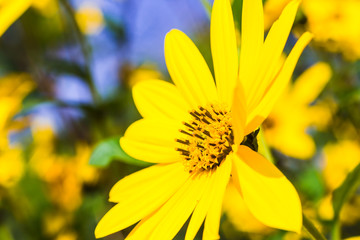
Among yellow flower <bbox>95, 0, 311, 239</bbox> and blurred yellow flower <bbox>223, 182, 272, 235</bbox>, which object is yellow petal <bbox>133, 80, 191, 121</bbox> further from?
blurred yellow flower <bbox>223, 182, 272, 235</bbox>

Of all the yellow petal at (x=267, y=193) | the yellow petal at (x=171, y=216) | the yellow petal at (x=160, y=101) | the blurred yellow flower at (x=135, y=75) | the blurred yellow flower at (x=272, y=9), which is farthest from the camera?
the blurred yellow flower at (x=135, y=75)

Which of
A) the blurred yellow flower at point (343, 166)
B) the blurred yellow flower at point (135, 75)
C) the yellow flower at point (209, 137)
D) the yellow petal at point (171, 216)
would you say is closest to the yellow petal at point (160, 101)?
the yellow flower at point (209, 137)

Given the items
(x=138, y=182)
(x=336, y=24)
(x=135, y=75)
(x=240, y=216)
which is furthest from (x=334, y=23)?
(x=135, y=75)

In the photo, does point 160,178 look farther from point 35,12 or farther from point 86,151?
point 35,12

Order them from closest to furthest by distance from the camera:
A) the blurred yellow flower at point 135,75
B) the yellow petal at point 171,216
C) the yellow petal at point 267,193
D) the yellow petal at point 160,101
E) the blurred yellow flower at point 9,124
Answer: the yellow petal at point 267,193 < the yellow petal at point 171,216 < the yellow petal at point 160,101 < the blurred yellow flower at point 9,124 < the blurred yellow flower at point 135,75

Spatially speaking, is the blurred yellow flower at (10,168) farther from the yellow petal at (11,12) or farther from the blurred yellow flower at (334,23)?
the blurred yellow flower at (334,23)

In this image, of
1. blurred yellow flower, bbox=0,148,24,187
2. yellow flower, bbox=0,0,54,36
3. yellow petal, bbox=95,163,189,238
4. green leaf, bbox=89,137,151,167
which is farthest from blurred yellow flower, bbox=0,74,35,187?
yellow petal, bbox=95,163,189,238

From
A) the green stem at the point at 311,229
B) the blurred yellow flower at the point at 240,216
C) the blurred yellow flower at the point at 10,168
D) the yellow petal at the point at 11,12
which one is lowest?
the blurred yellow flower at the point at 240,216

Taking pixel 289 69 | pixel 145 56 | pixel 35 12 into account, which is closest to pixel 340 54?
pixel 289 69
